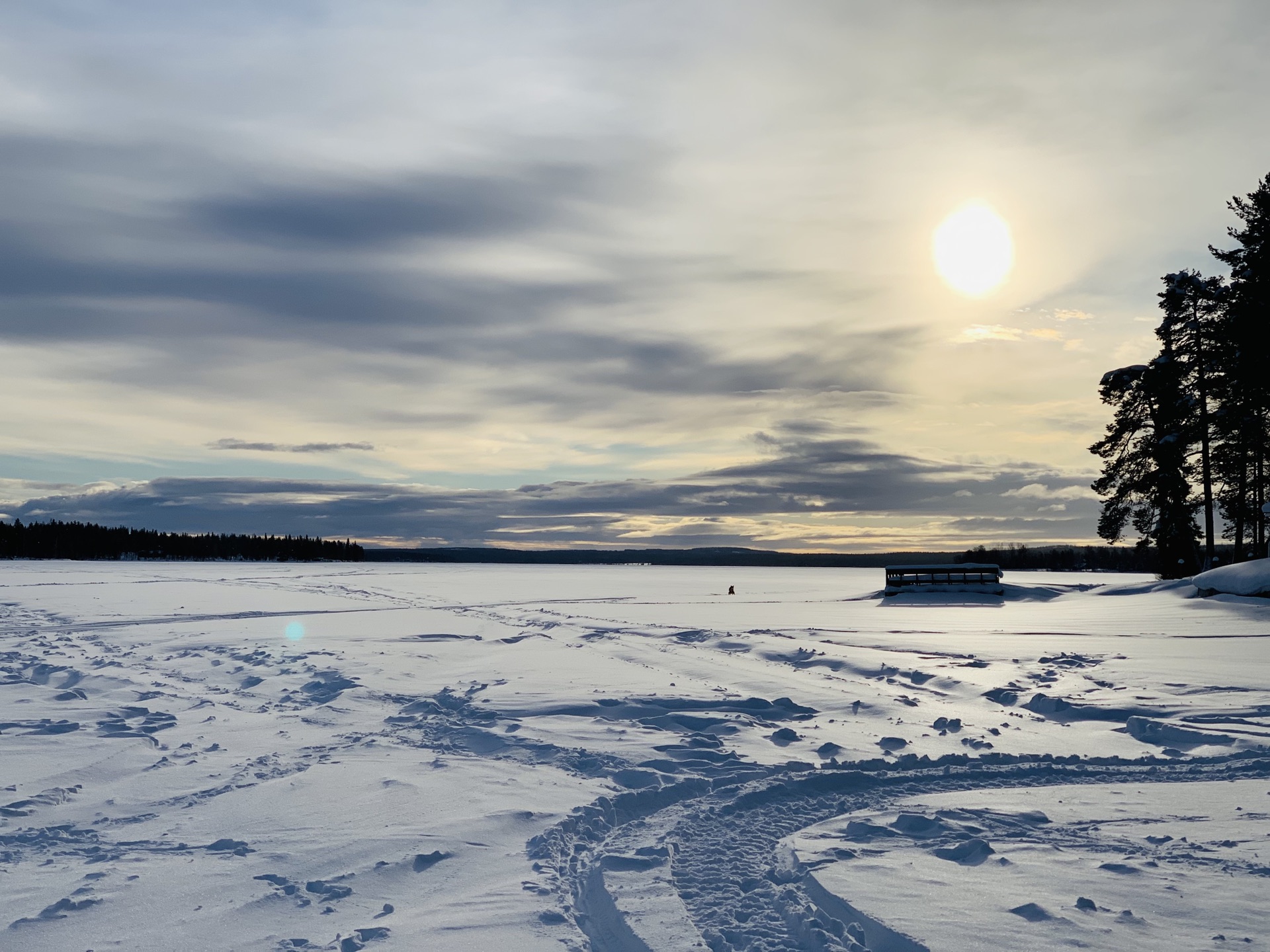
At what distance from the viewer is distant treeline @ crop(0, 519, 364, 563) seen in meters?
145

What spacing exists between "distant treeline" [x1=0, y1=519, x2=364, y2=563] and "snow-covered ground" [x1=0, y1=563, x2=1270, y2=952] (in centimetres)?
14965

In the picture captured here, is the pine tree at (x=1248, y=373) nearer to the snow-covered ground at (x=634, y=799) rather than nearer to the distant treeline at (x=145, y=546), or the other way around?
the snow-covered ground at (x=634, y=799)

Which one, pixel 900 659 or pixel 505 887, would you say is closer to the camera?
pixel 505 887

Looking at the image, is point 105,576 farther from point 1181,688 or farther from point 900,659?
point 1181,688

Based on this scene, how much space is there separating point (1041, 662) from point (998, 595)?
58.7 feet

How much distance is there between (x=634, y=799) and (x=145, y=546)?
588 ft

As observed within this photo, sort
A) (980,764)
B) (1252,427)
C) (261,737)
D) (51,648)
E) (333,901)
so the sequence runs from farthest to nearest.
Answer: (1252,427) < (51,648) < (261,737) < (980,764) < (333,901)

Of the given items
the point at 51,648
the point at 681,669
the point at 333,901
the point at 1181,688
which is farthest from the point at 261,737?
the point at 1181,688

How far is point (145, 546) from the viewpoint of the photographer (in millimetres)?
159500

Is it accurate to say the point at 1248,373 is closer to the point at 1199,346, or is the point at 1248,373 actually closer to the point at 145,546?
the point at 1199,346

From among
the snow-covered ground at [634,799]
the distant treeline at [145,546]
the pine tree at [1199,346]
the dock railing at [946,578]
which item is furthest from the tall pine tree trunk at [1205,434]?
the distant treeline at [145,546]

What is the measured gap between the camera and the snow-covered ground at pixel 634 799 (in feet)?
13.5

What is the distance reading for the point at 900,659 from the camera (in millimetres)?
13219

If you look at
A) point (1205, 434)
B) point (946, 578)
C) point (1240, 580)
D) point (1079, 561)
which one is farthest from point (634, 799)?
point (1079, 561)
